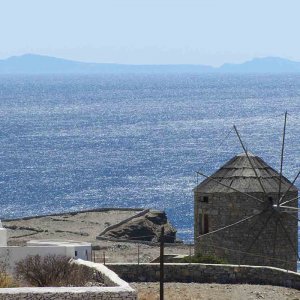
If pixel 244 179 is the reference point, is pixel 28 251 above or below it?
above

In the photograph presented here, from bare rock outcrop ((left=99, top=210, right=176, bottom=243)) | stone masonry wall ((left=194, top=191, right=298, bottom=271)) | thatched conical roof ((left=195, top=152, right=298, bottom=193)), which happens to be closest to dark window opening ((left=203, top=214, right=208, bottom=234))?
stone masonry wall ((left=194, top=191, right=298, bottom=271))

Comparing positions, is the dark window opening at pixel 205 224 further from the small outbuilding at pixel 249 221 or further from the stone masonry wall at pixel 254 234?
the stone masonry wall at pixel 254 234

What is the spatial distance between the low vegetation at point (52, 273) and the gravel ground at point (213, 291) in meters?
2.76

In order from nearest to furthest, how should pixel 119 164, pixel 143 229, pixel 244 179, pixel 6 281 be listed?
pixel 6 281 < pixel 244 179 < pixel 143 229 < pixel 119 164

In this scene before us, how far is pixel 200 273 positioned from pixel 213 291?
1.52 meters

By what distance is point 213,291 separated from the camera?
2814cm

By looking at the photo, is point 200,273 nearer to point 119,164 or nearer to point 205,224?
point 205,224

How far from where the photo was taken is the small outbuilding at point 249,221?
38.8 meters

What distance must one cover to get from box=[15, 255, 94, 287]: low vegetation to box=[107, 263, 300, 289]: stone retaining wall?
528 cm

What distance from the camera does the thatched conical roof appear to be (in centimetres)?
3956

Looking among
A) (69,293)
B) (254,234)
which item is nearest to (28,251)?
(69,293)

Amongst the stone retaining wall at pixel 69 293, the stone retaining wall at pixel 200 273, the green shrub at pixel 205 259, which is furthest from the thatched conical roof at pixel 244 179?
the stone retaining wall at pixel 69 293

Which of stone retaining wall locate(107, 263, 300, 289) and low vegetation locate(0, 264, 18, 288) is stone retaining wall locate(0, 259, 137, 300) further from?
stone retaining wall locate(107, 263, 300, 289)

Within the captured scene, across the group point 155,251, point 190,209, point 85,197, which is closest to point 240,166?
point 155,251
